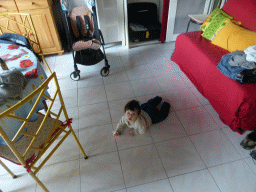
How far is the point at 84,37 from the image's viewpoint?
2635 mm

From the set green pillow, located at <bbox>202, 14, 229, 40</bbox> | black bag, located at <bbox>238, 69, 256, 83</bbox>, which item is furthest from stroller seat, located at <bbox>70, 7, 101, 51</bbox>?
black bag, located at <bbox>238, 69, 256, 83</bbox>

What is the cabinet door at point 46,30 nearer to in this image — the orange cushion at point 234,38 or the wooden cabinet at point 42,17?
the wooden cabinet at point 42,17

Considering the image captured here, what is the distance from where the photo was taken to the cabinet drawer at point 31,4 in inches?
97.8

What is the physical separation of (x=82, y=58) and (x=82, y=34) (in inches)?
18.4

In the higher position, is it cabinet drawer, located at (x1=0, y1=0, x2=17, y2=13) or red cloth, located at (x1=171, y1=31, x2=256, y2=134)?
cabinet drawer, located at (x1=0, y1=0, x2=17, y2=13)

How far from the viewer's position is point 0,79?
43.3 inches

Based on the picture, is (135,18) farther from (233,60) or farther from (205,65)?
(233,60)

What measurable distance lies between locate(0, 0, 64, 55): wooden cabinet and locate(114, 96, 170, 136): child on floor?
6.53 ft

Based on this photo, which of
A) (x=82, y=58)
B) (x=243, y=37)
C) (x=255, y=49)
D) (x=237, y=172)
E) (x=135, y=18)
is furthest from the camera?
(x=135, y=18)

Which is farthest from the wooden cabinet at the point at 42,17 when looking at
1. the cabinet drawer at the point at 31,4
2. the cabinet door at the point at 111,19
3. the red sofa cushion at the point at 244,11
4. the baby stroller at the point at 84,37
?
the red sofa cushion at the point at 244,11

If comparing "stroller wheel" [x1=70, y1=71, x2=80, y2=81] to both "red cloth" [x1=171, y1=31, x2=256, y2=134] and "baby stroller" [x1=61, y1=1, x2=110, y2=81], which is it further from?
"red cloth" [x1=171, y1=31, x2=256, y2=134]

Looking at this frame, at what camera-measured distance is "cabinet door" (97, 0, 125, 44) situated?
2.78 m

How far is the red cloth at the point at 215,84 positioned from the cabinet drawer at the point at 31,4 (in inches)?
81.5

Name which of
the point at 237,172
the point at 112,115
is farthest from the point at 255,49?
the point at 112,115
